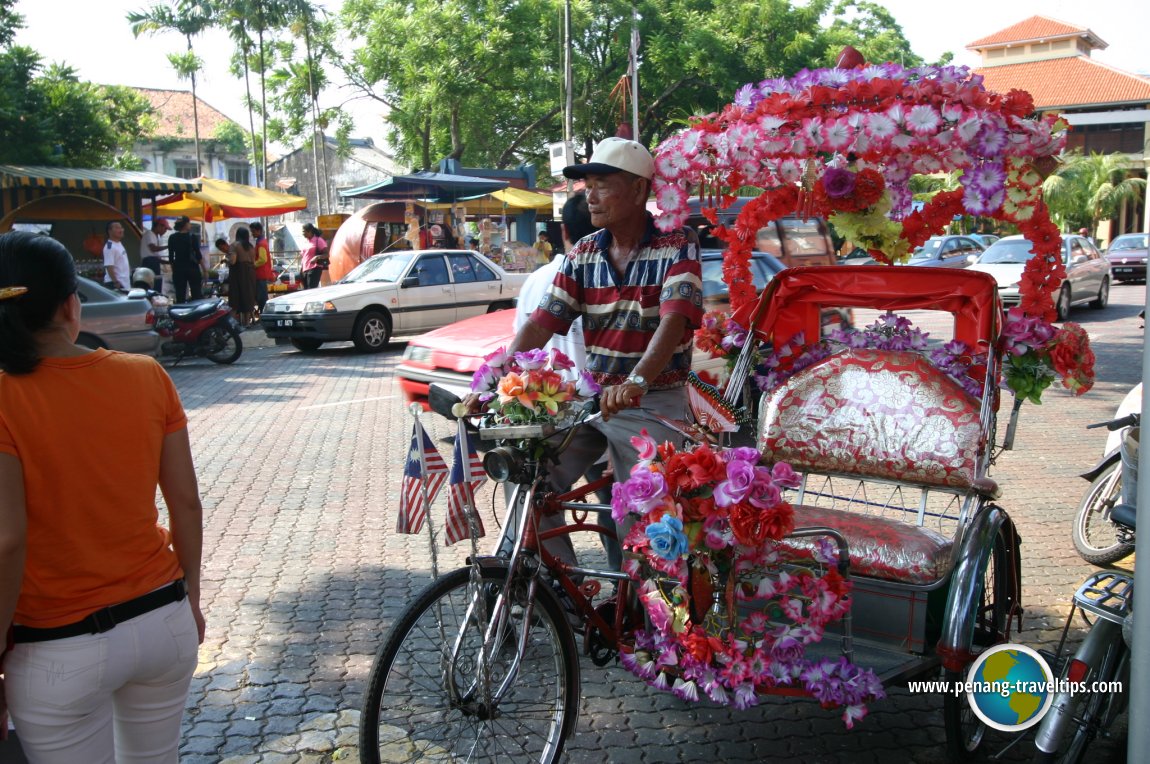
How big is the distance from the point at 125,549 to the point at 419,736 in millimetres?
1154

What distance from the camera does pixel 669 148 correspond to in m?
4.24

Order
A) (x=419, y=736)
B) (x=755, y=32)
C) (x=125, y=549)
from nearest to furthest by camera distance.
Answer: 1. (x=125, y=549)
2. (x=419, y=736)
3. (x=755, y=32)

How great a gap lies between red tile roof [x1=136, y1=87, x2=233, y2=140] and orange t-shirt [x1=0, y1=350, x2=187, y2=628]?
67.7 meters

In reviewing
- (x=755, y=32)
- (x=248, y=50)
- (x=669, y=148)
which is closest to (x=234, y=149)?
(x=248, y=50)

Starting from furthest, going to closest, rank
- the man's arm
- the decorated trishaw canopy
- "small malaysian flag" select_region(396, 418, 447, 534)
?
the decorated trishaw canopy
the man's arm
"small malaysian flag" select_region(396, 418, 447, 534)

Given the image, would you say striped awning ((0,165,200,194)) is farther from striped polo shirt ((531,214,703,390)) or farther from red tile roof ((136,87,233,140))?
red tile roof ((136,87,233,140))

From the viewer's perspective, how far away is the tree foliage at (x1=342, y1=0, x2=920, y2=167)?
32.0m

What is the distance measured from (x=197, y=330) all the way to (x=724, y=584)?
12.2 meters

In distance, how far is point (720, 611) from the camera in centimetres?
314

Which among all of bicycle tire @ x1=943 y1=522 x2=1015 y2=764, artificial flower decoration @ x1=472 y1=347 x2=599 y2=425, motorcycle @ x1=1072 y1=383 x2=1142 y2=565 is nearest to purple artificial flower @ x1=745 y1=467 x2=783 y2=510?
artificial flower decoration @ x1=472 y1=347 x2=599 y2=425

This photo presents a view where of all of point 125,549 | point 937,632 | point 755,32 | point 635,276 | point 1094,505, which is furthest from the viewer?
point 755,32

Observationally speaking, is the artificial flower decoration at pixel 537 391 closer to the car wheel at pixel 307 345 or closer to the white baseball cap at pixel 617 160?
the white baseball cap at pixel 617 160

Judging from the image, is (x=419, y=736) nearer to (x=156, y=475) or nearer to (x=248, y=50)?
(x=156, y=475)

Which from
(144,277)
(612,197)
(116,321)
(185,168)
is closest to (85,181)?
(144,277)
